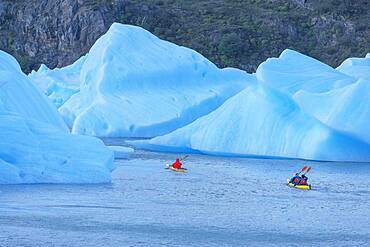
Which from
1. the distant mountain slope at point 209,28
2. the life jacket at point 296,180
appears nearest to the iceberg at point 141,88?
the life jacket at point 296,180

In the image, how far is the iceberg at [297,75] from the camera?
21.8 meters

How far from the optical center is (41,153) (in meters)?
14.5

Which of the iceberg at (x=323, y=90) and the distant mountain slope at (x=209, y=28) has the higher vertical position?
the distant mountain slope at (x=209, y=28)

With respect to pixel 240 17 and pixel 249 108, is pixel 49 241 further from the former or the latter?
pixel 240 17

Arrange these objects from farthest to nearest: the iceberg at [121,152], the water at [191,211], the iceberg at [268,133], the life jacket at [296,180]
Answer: the iceberg at [268,133]
the iceberg at [121,152]
the life jacket at [296,180]
the water at [191,211]

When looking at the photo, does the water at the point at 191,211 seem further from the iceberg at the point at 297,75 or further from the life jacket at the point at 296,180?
the iceberg at the point at 297,75

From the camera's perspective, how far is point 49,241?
1088 centimetres

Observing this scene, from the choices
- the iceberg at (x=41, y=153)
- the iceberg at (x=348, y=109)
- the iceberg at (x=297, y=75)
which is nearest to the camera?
the iceberg at (x=41, y=153)

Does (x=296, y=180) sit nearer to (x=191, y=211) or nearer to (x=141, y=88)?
(x=191, y=211)

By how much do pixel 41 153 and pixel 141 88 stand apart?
11.7 m

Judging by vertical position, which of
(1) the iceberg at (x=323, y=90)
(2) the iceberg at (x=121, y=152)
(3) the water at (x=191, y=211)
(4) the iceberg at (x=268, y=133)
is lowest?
(3) the water at (x=191, y=211)

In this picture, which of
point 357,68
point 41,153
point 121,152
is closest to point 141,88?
point 357,68

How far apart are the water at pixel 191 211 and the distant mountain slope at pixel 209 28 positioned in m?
25.4

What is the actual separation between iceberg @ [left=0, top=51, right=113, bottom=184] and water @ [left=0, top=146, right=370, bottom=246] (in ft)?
0.67
